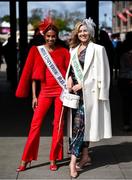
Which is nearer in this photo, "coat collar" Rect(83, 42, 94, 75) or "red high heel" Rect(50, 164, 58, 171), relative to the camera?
"coat collar" Rect(83, 42, 94, 75)

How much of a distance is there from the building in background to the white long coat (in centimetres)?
6404

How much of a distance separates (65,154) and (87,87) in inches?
64.1

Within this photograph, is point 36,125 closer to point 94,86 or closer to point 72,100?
point 72,100

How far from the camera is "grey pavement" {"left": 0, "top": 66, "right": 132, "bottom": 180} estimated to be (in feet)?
21.9

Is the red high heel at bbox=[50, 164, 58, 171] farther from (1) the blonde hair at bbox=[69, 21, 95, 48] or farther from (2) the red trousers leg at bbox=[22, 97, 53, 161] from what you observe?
(1) the blonde hair at bbox=[69, 21, 95, 48]

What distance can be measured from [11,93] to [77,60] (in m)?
10.4

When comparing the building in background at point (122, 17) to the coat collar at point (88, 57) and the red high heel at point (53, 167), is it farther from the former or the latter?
the coat collar at point (88, 57)

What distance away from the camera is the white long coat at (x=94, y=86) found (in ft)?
21.2

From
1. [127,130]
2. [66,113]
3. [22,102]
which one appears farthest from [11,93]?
[66,113]

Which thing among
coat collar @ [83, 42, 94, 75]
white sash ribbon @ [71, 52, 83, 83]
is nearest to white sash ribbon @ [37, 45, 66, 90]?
white sash ribbon @ [71, 52, 83, 83]

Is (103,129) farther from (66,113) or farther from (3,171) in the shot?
(3,171)

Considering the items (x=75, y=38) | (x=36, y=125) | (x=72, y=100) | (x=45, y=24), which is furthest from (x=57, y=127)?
(x=45, y=24)

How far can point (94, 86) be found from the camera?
6500 millimetres

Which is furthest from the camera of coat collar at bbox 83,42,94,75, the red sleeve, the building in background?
the building in background
